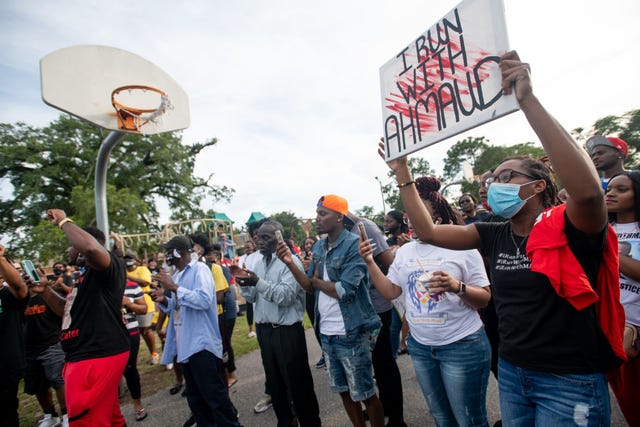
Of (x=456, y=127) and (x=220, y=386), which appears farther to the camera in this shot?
(x=220, y=386)

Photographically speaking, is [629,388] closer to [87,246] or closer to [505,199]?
[505,199]

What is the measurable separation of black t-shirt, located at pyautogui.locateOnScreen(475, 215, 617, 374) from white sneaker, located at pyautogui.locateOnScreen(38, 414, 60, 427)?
5271 mm

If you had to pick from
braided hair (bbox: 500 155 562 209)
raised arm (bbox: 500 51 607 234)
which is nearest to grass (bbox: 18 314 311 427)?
braided hair (bbox: 500 155 562 209)

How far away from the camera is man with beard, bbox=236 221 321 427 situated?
3135mm

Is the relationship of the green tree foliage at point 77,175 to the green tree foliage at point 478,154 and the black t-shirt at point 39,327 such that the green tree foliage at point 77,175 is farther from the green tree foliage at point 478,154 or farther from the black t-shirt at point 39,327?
the green tree foliage at point 478,154

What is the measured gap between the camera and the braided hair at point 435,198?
2.60 meters

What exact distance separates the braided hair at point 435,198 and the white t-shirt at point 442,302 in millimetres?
349

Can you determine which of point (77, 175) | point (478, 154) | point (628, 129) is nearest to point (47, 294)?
point (77, 175)

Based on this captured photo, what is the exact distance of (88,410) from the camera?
2674 millimetres

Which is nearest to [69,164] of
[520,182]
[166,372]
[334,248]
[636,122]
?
[166,372]

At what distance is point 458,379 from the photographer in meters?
2.09

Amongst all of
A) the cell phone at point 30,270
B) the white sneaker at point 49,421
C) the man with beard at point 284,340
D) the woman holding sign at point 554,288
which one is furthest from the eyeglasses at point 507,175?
the white sneaker at point 49,421

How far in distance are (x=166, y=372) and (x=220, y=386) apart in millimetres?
3149

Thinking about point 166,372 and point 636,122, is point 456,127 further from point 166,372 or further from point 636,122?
point 636,122
